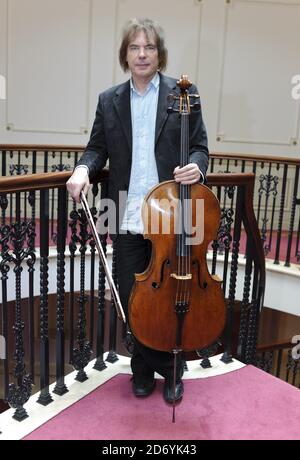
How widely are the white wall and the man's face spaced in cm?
429

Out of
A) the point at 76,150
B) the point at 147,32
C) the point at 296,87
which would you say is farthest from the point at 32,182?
the point at 296,87

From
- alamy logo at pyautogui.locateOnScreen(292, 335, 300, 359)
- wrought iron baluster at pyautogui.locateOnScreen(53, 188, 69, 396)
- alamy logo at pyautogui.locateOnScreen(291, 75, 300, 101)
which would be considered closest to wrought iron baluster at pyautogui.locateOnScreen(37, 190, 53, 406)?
wrought iron baluster at pyautogui.locateOnScreen(53, 188, 69, 396)

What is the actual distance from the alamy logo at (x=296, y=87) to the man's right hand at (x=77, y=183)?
15.9 ft

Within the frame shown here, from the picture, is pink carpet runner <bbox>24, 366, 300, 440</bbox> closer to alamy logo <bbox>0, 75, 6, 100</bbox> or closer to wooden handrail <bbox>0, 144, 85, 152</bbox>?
wooden handrail <bbox>0, 144, 85, 152</bbox>

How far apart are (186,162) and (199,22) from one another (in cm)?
463

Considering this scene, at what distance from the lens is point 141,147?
6.31 ft

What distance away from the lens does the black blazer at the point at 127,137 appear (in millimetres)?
1902

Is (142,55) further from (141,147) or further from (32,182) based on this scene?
(32,182)

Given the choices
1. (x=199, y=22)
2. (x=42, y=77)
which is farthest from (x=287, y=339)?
(x=42, y=77)

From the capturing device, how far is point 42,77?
233 inches

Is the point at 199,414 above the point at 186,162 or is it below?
below

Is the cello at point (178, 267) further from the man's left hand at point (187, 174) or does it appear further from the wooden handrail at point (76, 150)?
the wooden handrail at point (76, 150)
